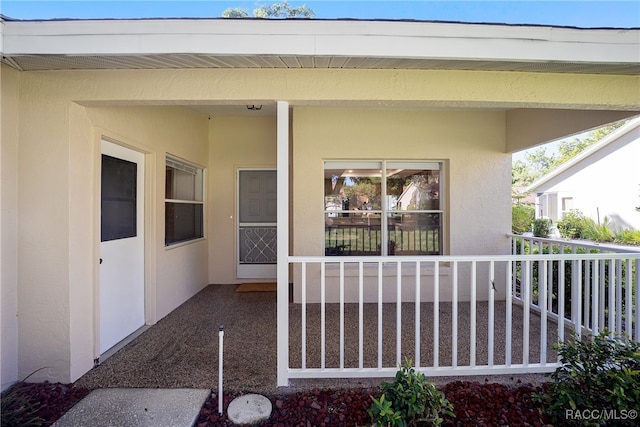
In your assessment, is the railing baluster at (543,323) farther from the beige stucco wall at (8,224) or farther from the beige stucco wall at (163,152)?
the beige stucco wall at (8,224)

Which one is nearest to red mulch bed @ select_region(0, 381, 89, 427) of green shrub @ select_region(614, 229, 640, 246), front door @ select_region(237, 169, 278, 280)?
front door @ select_region(237, 169, 278, 280)

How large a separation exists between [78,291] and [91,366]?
0.73m

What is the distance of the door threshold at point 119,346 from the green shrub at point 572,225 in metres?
13.6

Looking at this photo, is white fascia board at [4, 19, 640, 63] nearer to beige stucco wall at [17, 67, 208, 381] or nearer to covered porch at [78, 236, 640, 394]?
beige stucco wall at [17, 67, 208, 381]

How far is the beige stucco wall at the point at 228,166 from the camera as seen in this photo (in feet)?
17.8

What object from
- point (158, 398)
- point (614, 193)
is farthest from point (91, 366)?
point (614, 193)

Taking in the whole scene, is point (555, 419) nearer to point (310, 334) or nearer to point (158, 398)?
point (310, 334)

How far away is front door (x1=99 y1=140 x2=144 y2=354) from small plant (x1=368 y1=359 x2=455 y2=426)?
280 centimetres

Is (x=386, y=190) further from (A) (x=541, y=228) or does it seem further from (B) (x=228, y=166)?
(A) (x=541, y=228)

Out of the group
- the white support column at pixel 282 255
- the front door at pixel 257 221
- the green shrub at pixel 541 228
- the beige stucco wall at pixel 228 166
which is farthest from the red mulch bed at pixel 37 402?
the green shrub at pixel 541 228

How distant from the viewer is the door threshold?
276cm

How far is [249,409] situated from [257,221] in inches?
152

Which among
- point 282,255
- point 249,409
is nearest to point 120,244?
point 282,255

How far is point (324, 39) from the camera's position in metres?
2.05
